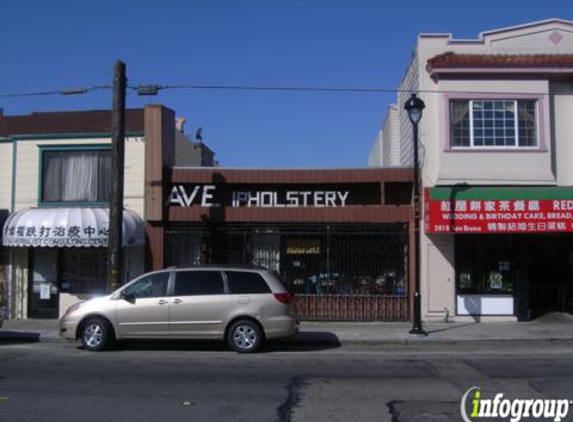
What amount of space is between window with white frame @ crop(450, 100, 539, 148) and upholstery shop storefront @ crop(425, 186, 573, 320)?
138 centimetres

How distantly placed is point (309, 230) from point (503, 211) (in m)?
5.10

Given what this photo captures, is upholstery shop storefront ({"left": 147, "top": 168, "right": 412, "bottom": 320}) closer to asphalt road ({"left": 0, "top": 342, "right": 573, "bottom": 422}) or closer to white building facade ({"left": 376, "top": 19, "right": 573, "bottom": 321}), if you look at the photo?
white building facade ({"left": 376, "top": 19, "right": 573, "bottom": 321})

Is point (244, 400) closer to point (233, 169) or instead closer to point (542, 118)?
point (233, 169)

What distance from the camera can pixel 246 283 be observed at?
13.2 meters

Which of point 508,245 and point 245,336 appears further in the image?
point 508,245

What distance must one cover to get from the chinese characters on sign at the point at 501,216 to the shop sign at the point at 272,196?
213 centimetres

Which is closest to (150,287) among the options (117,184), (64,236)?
(117,184)

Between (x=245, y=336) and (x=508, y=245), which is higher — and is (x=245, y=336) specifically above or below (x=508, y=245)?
below

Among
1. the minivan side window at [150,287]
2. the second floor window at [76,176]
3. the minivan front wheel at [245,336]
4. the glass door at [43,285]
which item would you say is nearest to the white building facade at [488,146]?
the minivan front wheel at [245,336]

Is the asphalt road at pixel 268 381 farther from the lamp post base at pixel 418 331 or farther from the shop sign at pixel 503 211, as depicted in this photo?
the shop sign at pixel 503 211

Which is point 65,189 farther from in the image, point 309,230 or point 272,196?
point 309,230

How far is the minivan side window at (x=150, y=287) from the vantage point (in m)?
13.2

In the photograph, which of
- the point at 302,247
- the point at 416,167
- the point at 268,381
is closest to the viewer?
the point at 268,381

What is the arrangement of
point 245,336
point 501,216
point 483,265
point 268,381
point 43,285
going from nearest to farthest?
point 268,381 → point 245,336 → point 501,216 → point 483,265 → point 43,285
